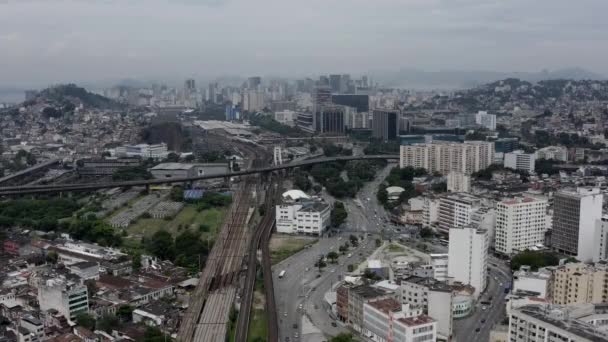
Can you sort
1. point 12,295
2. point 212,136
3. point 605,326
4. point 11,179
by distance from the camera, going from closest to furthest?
point 605,326, point 12,295, point 11,179, point 212,136

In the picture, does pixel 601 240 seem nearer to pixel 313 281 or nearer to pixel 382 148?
pixel 313 281

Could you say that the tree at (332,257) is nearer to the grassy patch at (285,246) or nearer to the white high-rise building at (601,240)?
the grassy patch at (285,246)

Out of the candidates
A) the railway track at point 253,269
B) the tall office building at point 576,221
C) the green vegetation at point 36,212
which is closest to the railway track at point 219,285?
the railway track at point 253,269

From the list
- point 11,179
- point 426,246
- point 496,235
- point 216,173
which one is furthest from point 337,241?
point 11,179

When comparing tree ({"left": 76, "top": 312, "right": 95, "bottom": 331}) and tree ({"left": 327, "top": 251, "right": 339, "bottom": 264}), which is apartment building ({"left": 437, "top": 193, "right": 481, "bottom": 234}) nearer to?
tree ({"left": 327, "top": 251, "right": 339, "bottom": 264})

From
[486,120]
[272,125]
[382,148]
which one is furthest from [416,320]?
[272,125]

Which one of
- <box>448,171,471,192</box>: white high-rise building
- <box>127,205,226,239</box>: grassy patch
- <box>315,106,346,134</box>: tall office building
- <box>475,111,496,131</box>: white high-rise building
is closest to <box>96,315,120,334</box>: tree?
<box>127,205,226,239</box>: grassy patch

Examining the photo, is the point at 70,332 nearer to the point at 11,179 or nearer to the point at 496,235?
the point at 496,235
